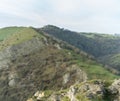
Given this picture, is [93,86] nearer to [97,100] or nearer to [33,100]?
[97,100]

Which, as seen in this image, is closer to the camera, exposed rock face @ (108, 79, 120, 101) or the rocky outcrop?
the rocky outcrop

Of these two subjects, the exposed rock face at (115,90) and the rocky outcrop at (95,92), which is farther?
the exposed rock face at (115,90)

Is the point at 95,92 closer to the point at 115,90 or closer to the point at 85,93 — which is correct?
the point at 85,93

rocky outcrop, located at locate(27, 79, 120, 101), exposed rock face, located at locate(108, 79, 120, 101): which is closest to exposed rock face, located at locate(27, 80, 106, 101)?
rocky outcrop, located at locate(27, 79, 120, 101)

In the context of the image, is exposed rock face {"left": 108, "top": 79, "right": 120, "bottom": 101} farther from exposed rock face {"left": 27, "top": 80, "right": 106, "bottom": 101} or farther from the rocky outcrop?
exposed rock face {"left": 27, "top": 80, "right": 106, "bottom": 101}

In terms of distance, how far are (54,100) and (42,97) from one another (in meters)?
11.8

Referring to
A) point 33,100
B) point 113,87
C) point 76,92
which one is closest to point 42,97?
point 33,100

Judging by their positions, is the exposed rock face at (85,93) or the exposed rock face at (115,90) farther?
the exposed rock face at (115,90)

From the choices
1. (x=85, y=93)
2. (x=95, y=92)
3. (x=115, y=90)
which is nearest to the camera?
(x=95, y=92)

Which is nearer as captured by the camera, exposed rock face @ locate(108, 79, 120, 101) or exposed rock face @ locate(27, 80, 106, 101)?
exposed rock face @ locate(27, 80, 106, 101)

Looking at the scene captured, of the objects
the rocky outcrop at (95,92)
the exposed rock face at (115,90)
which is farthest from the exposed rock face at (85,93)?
the exposed rock face at (115,90)

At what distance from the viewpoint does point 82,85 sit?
393 feet

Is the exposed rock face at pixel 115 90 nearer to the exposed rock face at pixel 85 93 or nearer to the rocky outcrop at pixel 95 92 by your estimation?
the rocky outcrop at pixel 95 92

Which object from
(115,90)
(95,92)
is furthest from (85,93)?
(115,90)
